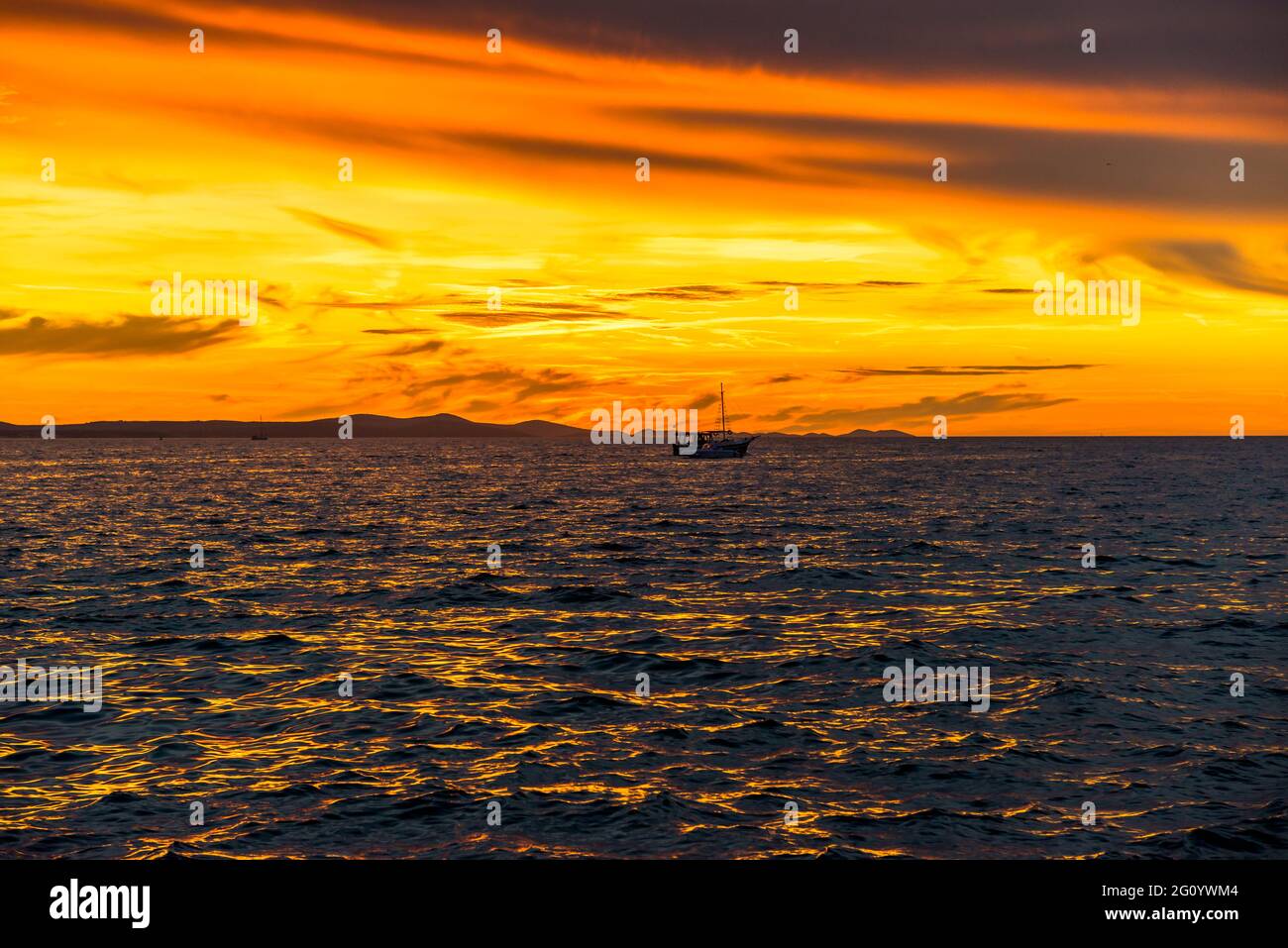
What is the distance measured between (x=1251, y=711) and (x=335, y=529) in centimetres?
5703

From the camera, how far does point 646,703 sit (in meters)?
22.3

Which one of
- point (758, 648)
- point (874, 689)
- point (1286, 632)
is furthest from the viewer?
point (1286, 632)

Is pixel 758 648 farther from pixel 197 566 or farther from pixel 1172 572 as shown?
pixel 197 566

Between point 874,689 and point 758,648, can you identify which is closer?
point 874,689

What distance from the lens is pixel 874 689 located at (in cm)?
2336

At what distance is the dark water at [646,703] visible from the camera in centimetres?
1504

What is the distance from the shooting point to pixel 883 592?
38.9m

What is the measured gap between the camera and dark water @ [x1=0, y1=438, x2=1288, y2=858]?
15039 mm
